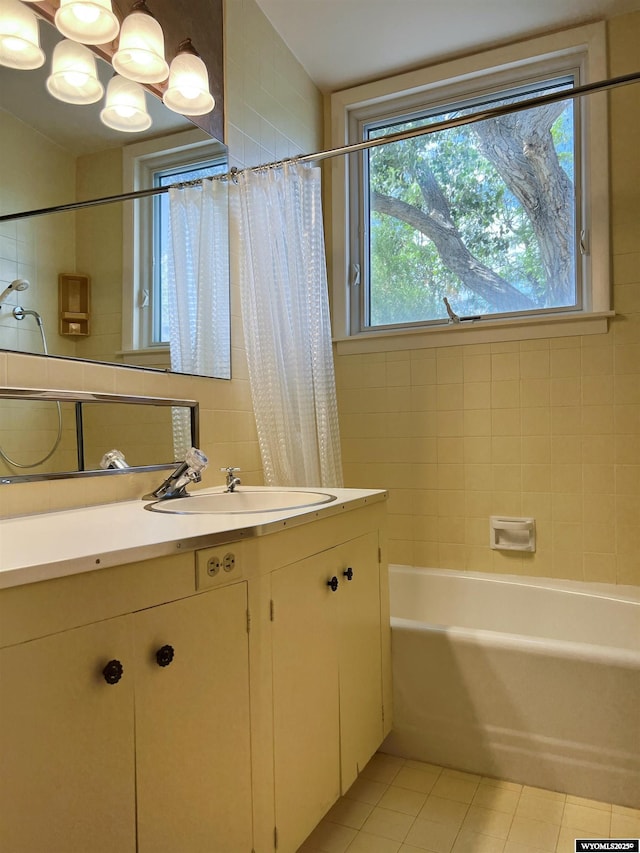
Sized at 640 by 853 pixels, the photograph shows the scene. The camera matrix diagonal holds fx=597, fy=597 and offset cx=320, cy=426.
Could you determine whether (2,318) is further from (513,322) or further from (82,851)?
(513,322)

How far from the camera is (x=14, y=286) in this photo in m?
1.30

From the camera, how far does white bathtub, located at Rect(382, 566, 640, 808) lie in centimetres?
161

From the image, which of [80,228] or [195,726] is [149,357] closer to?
[80,228]

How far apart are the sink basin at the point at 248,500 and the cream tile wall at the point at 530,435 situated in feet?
3.35

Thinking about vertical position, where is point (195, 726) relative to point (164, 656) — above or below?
below

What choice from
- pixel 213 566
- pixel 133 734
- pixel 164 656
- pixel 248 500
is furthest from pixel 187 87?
pixel 133 734

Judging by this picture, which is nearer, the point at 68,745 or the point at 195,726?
the point at 68,745

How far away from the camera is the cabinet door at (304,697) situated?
1209 millimetres

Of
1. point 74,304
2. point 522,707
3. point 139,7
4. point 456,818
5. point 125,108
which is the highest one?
point 139,7

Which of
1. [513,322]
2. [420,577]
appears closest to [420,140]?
[513,322]

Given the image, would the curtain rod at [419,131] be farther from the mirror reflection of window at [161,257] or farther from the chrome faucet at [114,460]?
the chrome faucet at [114,460]

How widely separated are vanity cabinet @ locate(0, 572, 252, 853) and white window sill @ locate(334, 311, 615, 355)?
1.76 meters

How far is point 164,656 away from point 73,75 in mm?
1405

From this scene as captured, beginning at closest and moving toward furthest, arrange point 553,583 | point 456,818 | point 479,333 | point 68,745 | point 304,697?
point 68,745 → point 304,697 → point 456,818 → point 553,583 → point 479,333
